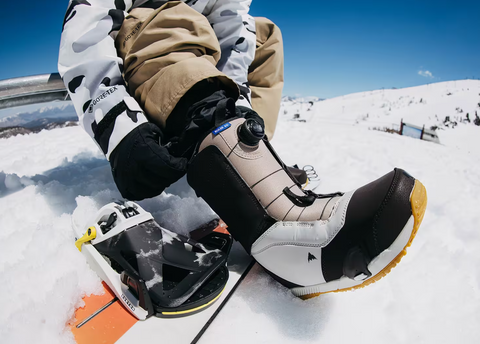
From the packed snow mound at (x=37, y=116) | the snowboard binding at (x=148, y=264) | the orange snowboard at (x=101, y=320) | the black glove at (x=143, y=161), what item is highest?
the black glove at (x=143, y=161)

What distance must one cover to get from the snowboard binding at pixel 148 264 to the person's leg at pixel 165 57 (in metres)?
0.29

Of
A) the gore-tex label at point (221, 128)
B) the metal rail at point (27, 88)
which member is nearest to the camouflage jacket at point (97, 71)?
the gore-tex label at point (221, 128)

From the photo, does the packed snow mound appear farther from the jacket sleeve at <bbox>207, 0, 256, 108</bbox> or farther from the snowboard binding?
the snowboard binding

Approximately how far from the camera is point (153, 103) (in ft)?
2.44

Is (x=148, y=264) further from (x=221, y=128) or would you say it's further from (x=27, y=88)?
(x=27, y=88)

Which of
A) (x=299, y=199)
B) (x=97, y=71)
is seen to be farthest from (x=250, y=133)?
(x=97, y=71)

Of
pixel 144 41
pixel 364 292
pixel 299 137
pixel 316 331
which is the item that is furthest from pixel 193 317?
pixel 299 137

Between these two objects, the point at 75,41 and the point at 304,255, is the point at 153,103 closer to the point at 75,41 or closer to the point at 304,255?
the point at 75,41

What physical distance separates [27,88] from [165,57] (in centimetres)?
78

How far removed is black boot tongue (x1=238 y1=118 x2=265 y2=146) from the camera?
0.71m

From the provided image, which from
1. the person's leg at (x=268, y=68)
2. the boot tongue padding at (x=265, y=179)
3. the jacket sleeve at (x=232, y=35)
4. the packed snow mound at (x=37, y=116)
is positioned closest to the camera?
the boot tongue padding at (x=265, y=179)

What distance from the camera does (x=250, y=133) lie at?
2.30 feet

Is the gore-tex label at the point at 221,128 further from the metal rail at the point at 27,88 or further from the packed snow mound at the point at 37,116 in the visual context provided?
the packed snow mound at the point at 37,116

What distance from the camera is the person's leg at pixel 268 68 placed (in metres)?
1.40
